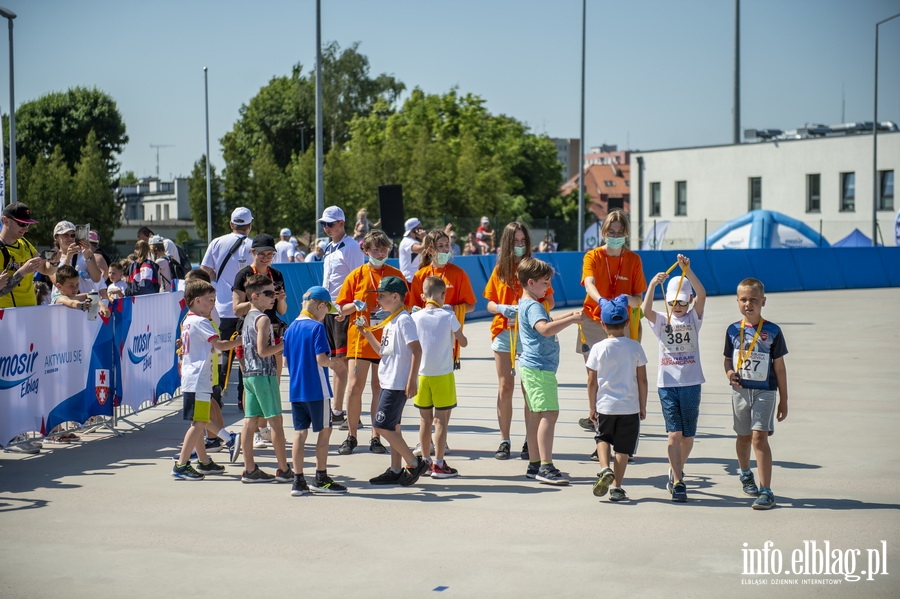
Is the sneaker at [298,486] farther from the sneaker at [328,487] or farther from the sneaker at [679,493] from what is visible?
the sneaker at [679,493]

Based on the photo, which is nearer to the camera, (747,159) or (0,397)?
(0,397)

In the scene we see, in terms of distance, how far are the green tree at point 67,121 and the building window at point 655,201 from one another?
35.0 m

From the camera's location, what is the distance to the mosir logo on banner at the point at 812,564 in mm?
5664

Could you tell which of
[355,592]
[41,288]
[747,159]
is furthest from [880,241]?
[355,592]

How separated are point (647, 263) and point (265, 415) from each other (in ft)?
85.3

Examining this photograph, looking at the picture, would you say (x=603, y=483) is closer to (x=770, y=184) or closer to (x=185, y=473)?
(x=185, y=473)

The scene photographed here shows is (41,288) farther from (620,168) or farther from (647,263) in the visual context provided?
(620,168)

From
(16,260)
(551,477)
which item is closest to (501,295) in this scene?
(551,477)

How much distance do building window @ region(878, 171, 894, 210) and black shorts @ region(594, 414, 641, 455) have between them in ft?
159

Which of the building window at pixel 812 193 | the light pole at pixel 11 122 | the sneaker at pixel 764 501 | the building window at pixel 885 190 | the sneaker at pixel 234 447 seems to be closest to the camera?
the sneaker at pixel 764 501

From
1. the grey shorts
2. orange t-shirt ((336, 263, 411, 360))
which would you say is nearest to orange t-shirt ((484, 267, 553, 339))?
orange t-shirt ((336, 263, 411, 360))

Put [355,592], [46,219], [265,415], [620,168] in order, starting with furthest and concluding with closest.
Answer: [620,168] → [46,219] → [265,415] → [355,592]

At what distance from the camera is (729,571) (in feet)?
19.0

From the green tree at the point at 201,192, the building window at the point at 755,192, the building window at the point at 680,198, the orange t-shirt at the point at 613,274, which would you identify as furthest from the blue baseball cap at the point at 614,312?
the green tree at the point at 201,192
